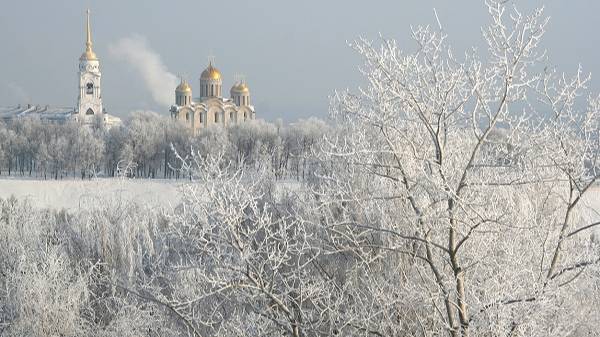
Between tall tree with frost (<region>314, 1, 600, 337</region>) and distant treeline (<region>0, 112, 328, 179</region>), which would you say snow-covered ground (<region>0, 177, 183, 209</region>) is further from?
tall tree with frost (<region>314, 1, 600, 337</region>)

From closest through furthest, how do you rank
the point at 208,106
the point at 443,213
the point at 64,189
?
the point at 443,213 < the point at 64,189 < the point at 208,106

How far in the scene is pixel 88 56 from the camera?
2276 inches

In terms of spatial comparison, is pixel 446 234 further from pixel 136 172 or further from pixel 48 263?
pixel 136 172

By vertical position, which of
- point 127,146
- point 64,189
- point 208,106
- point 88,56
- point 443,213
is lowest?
point 443,213

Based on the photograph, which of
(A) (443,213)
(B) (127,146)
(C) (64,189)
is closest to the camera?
(A) (443,213)

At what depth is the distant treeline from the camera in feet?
138

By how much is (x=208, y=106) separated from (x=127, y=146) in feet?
44.3

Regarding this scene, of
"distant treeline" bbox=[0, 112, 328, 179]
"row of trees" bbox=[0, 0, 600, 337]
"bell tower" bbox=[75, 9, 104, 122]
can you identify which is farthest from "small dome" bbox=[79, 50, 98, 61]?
"row of trees" bbox=[0, 0, 600, 337]

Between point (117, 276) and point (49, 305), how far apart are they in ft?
6.12

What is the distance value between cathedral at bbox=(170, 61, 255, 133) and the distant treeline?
264 inches

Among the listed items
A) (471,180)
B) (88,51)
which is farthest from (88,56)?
(471,180)

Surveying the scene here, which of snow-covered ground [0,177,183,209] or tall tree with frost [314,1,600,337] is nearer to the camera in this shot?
tall tree with frost [314,1,600,337]

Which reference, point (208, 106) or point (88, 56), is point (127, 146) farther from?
point (88, 56)

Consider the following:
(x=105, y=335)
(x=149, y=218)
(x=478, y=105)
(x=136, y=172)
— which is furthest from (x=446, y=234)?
(x=136, y=172)
